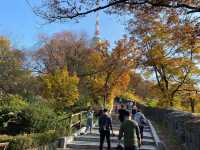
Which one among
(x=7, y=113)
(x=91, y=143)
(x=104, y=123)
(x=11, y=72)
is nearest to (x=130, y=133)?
(x=104, y=123)

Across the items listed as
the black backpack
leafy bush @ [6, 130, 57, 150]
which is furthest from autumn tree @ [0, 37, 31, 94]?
the black backpack

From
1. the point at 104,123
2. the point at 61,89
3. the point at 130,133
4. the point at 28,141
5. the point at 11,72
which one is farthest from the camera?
the point at 11,72

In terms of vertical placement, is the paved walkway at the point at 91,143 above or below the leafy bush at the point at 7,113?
below

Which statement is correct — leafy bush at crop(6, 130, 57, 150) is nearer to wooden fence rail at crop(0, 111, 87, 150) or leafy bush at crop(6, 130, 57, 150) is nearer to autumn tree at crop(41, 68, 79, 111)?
wooden fence rail at crop(0, 111, 87, 150)

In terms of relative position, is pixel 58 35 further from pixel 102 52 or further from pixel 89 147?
pixel 89 147

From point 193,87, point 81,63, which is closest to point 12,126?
point 193,87

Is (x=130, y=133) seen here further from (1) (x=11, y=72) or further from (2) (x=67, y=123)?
(1) (x=11, y=72)

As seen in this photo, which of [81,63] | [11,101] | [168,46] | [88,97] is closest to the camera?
[11,101]

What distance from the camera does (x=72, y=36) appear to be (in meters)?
70.5

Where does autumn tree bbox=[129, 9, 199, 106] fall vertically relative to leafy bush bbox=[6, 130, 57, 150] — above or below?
above

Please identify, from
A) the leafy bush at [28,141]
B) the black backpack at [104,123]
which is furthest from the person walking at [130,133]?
the leafy bush at [28,141]

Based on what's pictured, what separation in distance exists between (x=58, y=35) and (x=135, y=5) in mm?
59206

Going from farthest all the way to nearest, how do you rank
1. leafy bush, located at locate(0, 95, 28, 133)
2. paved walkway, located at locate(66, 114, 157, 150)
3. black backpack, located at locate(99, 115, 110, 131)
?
1. leafy bush, located at locate(0, 95, 28, 133)
2. paved walkway, located at locate(66, 114, 157, 150)
3. black backpack, located at locate(99, 115, 110, 131)

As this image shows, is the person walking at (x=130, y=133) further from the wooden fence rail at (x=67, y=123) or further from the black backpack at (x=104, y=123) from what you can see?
the wooden fence rail at (x=67, y=123)
